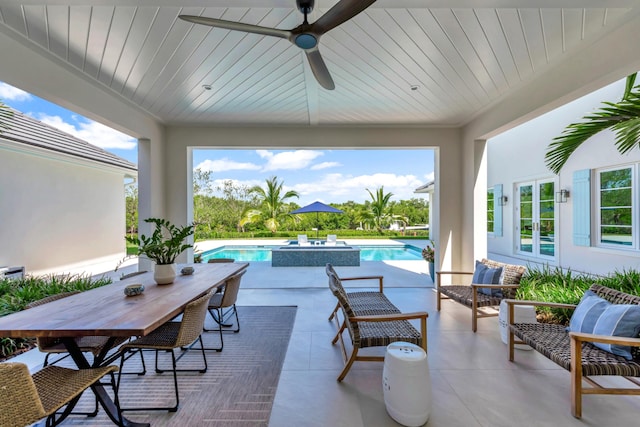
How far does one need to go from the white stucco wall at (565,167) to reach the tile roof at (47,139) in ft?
40.8

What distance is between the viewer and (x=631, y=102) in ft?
8.77

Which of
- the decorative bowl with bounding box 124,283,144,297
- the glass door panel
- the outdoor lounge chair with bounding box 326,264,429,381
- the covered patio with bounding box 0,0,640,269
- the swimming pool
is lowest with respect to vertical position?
the swimming pool

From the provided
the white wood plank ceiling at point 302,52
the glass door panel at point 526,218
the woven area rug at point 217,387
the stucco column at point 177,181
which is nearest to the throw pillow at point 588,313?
the white wood plank ceiling at point 302,52

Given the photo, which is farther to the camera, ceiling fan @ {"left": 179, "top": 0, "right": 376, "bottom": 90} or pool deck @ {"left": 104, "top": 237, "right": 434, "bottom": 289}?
pool deck @ {"left": 104, "top": 237, "right": 434, "bottom": 289}

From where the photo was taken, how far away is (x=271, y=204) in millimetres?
15930

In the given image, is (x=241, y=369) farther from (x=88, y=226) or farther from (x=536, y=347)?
(x=88, y=226)

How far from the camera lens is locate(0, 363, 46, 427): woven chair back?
4.74 feet

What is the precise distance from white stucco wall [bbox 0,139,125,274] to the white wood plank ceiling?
4580 mm

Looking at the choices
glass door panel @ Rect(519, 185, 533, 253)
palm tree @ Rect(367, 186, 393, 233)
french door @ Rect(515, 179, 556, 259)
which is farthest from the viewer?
palm tree @ Rect(367, 186, 393, 233)

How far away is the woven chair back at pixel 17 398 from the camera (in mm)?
1443

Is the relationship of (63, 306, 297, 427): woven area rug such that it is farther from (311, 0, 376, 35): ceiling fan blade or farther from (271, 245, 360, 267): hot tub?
(271, 245, 360, 267): hot tub

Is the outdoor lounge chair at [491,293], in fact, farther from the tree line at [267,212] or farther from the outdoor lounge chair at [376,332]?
the tree line at [267,212]

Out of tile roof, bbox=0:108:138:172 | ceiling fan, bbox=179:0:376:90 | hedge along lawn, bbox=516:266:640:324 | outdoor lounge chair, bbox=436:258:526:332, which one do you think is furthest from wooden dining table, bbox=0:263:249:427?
tile roof, bbox=0:108:138:172

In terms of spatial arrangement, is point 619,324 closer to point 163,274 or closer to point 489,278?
point 489,278
